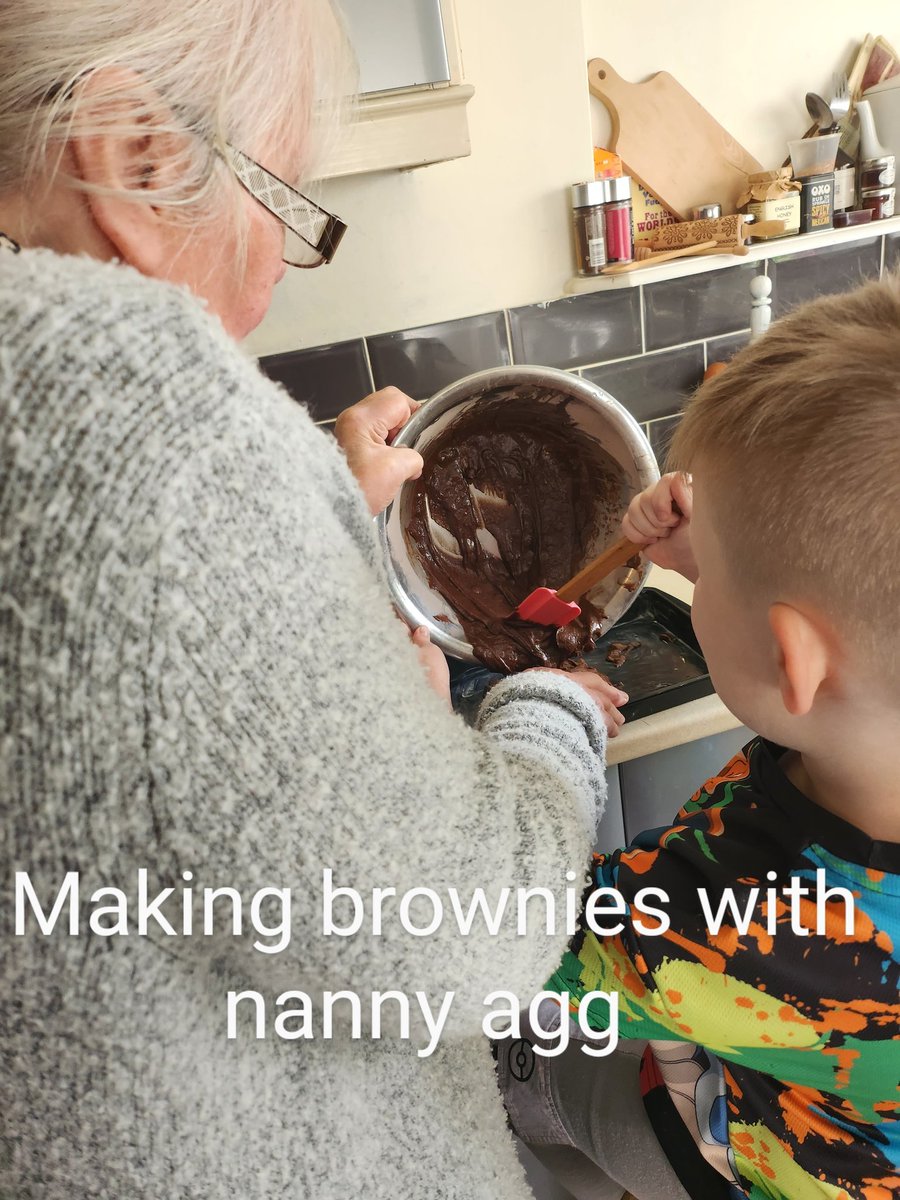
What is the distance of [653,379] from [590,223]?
31 cm

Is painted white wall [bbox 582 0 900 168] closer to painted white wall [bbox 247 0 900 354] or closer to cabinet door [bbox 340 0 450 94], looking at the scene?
painted white wall [bbox 247 0 900 354]

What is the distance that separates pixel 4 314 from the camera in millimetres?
350

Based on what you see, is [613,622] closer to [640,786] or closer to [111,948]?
[640,786]

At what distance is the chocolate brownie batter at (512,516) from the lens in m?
1.09

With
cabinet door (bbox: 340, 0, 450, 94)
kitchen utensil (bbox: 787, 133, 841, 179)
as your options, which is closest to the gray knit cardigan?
cabinet door (bbox: 340, 0, 450, 94)

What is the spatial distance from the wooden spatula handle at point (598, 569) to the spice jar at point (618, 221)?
54 centimetres

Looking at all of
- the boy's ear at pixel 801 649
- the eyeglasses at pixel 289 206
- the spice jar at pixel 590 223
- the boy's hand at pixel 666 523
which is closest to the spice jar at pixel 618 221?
the spice jar at pixel 590 223

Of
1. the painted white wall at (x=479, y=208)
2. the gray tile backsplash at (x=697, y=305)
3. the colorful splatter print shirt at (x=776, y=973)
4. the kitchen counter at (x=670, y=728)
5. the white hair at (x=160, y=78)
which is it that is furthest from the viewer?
the gray tile backsplash at (x=697, y=305)

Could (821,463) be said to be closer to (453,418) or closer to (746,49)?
(453,418)

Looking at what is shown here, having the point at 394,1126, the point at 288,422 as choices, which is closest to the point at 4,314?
the point at 288,422

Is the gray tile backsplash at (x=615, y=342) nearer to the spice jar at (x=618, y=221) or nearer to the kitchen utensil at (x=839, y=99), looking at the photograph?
the spice jar at (x=618, y=221)

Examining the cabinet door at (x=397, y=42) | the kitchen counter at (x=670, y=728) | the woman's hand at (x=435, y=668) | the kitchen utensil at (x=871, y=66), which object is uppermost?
the cabinet door at (x=397, y=42)

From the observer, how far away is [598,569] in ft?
3.38

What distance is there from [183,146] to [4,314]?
233 millimetres
